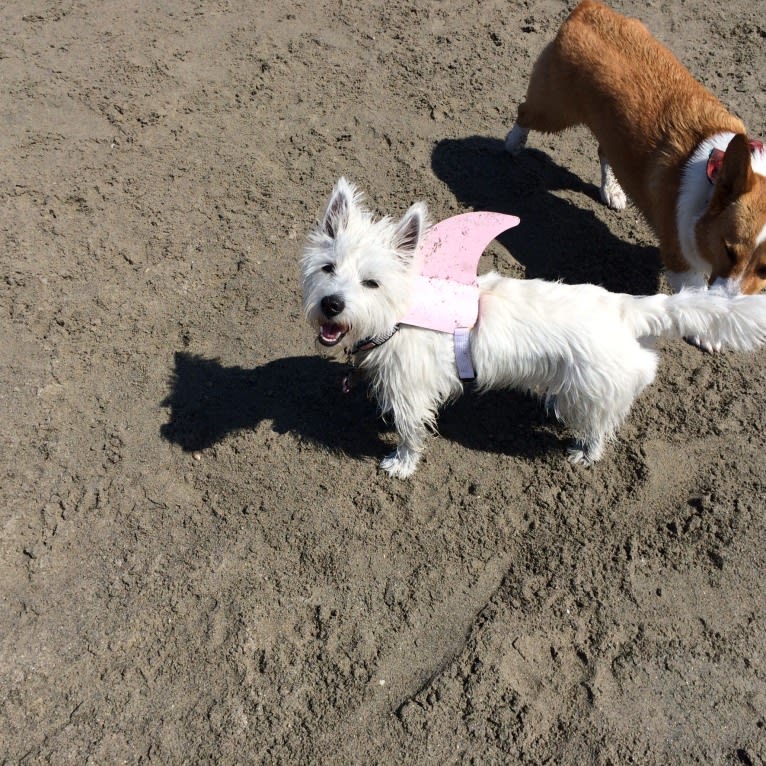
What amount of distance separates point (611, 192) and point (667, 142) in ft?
3.67

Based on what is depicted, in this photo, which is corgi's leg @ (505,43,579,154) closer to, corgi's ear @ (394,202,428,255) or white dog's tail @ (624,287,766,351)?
white dog's tail @ (624,287,766,351)

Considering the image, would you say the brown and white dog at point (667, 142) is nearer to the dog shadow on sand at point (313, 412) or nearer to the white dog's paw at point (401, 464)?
the dog shadow on sand at point (313, 412)

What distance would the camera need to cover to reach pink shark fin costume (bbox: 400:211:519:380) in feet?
10.5

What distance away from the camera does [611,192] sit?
5.32 meters

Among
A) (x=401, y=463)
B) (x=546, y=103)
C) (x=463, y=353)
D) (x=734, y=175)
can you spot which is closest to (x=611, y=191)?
(x=546, y=103)

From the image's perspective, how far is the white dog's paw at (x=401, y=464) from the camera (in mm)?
3896

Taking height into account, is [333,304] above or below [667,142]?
below

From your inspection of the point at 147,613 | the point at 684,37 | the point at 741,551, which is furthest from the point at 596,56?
the point at 147,613

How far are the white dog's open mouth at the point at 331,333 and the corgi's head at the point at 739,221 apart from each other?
2.33 metres

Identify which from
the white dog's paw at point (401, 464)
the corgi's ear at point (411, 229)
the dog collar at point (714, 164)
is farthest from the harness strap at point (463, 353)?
the dog collar at point (714, 164)

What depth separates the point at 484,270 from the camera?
191 inches

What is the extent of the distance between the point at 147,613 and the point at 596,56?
479 centimetres

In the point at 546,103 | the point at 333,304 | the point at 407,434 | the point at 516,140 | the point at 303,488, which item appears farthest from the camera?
the point at 516,140

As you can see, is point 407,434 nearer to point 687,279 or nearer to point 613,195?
point 687,279
